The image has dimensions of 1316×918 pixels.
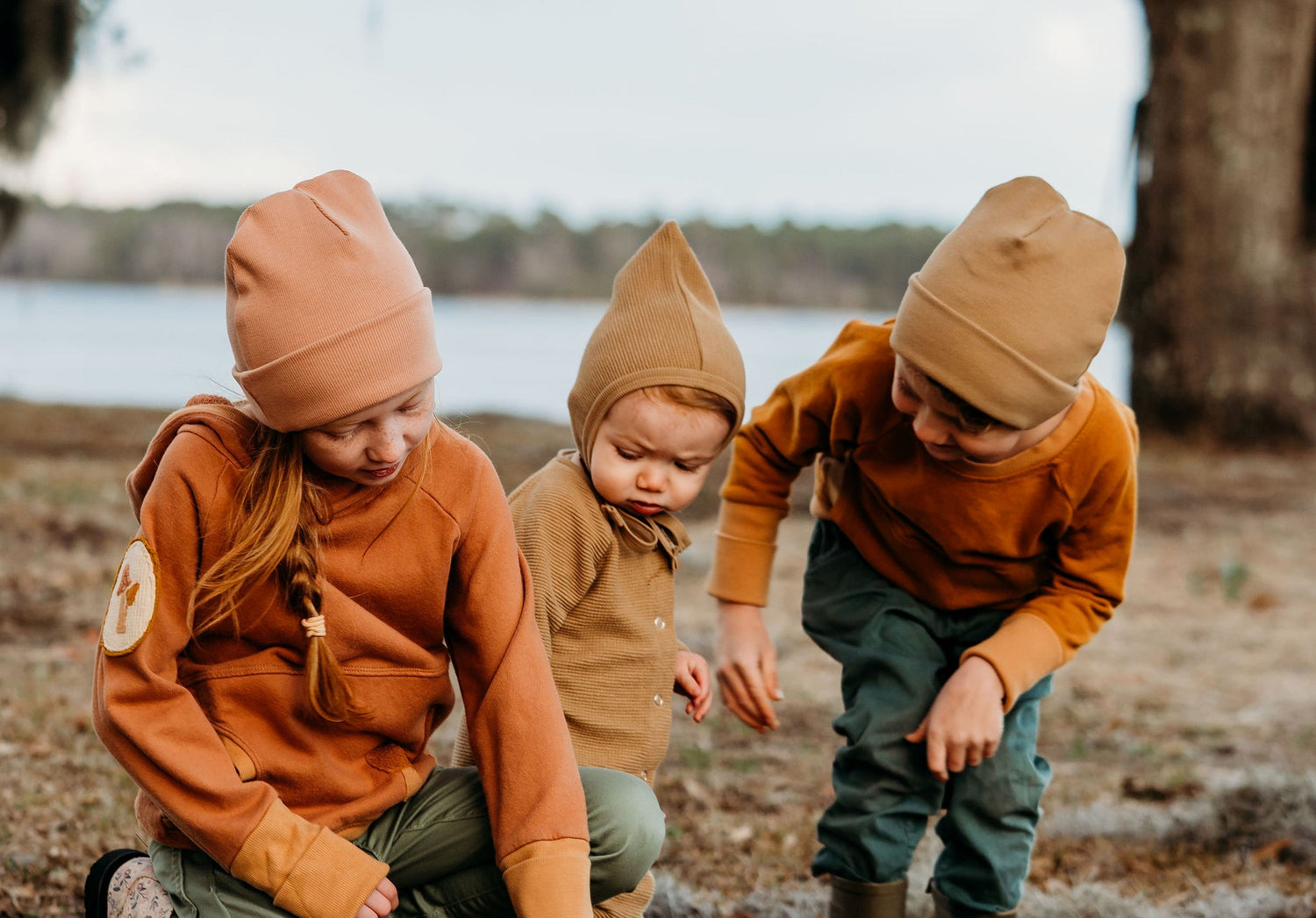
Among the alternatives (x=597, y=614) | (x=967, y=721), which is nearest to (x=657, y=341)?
(x=597, y=614)

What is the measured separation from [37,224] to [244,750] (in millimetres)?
13832

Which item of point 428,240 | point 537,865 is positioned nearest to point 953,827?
point 537,865

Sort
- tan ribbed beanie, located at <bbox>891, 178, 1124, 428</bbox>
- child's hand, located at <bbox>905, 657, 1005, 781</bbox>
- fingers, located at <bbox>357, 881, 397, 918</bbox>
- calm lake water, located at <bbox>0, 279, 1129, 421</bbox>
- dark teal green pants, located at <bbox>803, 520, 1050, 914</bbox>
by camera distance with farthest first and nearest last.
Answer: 1. calm lake water, located at <bbox>0, 279, 1129, 421</bbox>
2. dark teal green pants, located at <bbox>803, 520, 1050, 914</bbox>
3. child's hand, located at <bbox>905, 657, 1005, 781</bbox>
4. tan ribbed beanie, located at <bbox>891, 178, 1124, 428</bbox>
5. fingers, located at <bbox>357, 881, 397, 918</bbox>

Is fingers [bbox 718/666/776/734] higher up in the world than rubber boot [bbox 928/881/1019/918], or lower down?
higher up

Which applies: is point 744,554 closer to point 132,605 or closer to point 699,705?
point 699,705

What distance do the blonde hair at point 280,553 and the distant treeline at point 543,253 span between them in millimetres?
14091

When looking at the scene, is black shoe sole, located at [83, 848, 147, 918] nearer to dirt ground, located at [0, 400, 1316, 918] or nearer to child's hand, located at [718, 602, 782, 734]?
dirt ground, located at [0, 400, 1316, 918]

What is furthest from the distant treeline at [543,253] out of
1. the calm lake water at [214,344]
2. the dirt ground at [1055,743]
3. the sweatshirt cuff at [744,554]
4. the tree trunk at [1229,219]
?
the sweatshirt cuff at [744,554]

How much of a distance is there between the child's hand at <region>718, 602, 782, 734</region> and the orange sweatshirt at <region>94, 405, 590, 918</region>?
A: 0.58 metres

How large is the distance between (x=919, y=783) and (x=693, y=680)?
0.46 metres

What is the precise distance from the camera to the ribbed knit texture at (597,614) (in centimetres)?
214

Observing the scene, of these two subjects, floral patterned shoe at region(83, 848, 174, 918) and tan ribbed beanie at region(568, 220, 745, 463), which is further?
tan ribbed beanie at region(568, 220, 745, 463)

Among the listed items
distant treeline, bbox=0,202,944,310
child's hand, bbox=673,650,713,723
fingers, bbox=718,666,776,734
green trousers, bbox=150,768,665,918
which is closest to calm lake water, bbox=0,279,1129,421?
distant treeline, bbox=0,202,944,310

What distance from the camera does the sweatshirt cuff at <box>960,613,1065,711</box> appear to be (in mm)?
2287
